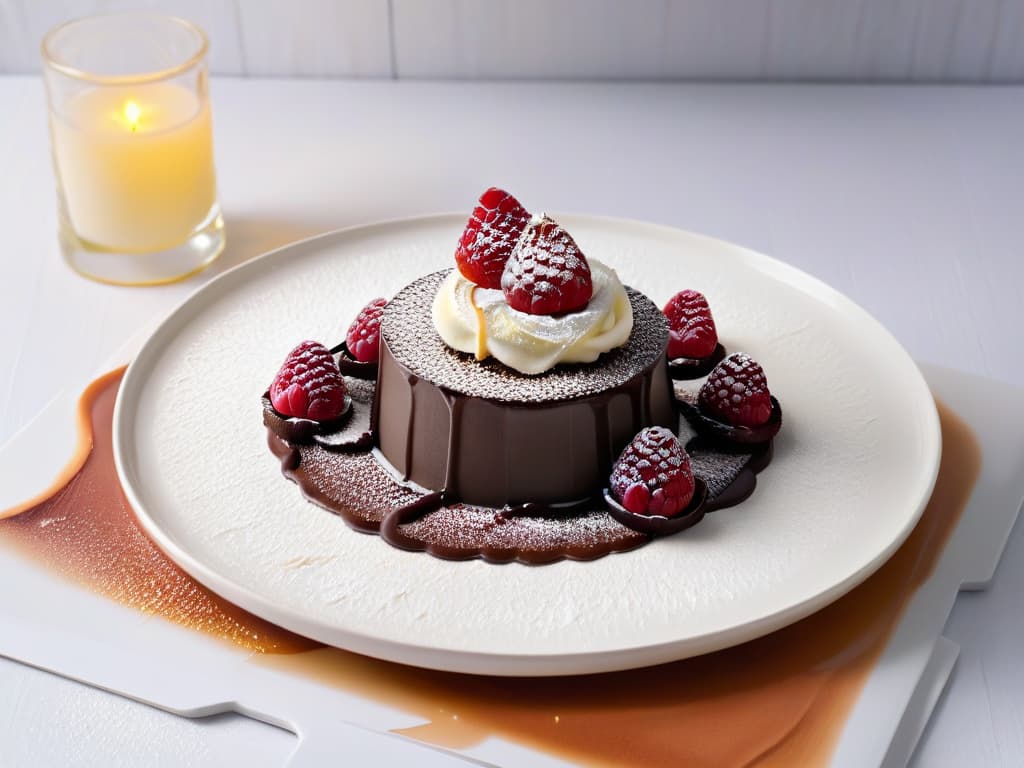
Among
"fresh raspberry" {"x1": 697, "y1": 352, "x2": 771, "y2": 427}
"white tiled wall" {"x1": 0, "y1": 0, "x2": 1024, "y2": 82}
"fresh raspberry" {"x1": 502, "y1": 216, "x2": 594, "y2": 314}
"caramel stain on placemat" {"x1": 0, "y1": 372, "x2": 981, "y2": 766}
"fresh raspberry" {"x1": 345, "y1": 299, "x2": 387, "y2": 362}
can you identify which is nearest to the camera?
"caramel stain on placemat" {"x1": 0, "y1": 372, "x2": 981, "y2": 766}

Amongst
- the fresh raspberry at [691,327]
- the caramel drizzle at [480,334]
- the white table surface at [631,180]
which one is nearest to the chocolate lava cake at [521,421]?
the caramel drizzle at [480,334]

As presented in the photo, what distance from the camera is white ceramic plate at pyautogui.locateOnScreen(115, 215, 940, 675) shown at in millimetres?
1448

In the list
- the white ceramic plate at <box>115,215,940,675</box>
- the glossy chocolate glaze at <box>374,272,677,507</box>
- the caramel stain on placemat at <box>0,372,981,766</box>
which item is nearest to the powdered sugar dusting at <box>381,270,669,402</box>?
the glossy chocolate glaze at <box>374,272,677,507</box>

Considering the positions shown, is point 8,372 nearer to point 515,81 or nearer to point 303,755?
point 303,755

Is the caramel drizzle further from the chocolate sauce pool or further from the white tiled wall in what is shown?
the white tiled wall

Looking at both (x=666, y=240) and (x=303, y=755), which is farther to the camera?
(x=666, y=240)

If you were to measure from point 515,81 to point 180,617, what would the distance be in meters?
1.93

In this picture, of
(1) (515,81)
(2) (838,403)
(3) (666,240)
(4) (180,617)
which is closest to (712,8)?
(1) (515,81)

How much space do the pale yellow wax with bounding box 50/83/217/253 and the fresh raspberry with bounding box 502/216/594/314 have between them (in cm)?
85

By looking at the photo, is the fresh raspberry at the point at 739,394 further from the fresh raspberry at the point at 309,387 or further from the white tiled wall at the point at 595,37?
the white tiled wall at the point at 595,37

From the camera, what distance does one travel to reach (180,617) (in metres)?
1.54

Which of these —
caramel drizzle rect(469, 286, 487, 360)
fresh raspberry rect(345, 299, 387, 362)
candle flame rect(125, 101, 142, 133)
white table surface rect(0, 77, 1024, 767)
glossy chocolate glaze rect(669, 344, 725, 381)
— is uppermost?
candle flame rect(125, 101, 142, 133)

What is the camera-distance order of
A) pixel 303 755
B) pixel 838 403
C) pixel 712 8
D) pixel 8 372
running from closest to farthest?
1. pixel 303 755
2. pixel 838 403
3. pixel 8 372
4. pixel 712 8

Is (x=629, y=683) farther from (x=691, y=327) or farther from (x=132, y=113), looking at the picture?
(x=132, y=113)
